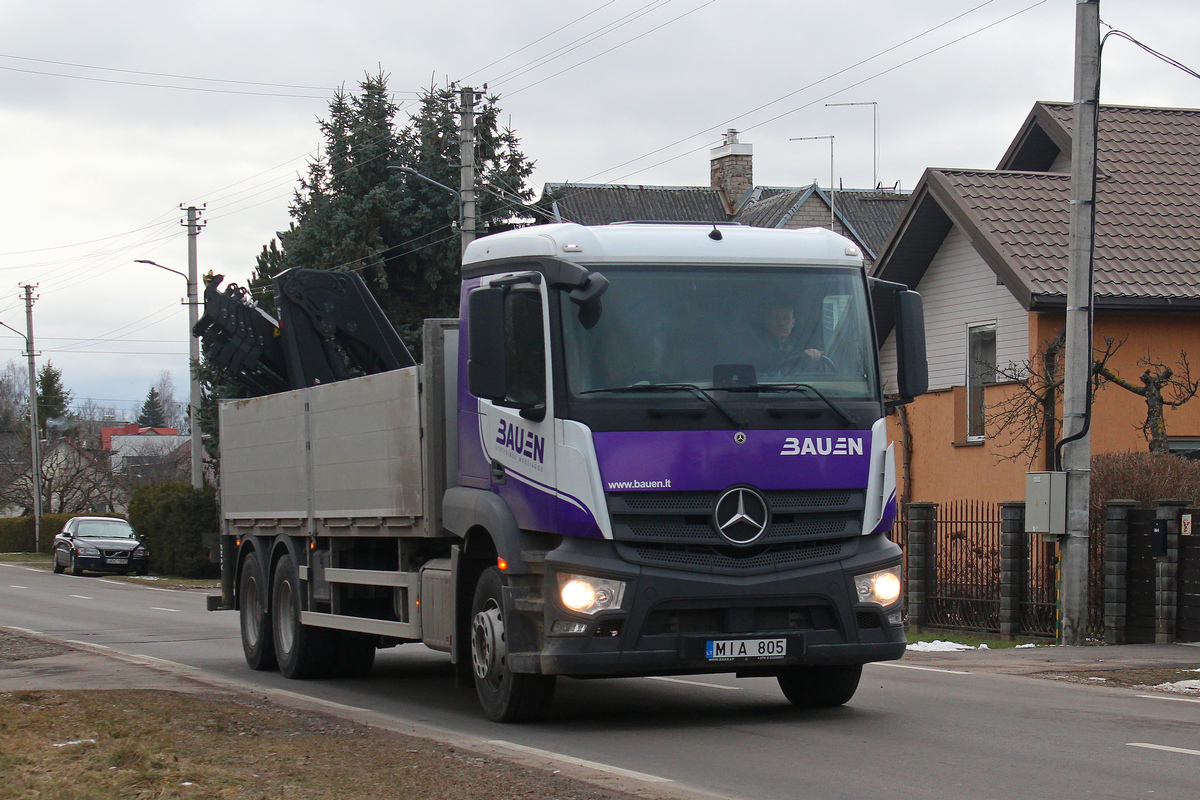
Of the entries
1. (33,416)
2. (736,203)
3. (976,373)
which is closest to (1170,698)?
(976,373)

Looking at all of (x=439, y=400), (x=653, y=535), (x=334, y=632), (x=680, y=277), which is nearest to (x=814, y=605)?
(x=653, y=535)

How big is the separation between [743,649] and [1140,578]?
832cm

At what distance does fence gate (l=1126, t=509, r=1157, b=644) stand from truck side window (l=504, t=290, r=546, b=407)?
8.97m

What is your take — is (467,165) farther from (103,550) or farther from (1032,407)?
(103,550)

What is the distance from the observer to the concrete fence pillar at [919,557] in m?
19.5

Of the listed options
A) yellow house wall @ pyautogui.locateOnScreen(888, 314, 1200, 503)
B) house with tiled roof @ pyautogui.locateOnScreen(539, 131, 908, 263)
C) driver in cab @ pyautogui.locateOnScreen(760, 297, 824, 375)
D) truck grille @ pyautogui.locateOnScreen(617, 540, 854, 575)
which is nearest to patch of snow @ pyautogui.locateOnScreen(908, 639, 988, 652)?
yellow house wall @ pyautogui.locateOnScreen(888, 314, 1200, 503)

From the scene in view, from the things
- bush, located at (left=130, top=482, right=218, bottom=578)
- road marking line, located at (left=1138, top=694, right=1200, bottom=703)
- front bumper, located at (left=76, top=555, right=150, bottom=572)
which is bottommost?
front bumper, located at (left=76, top=555, right=150, bottom=572)

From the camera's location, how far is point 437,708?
1182 centimetres

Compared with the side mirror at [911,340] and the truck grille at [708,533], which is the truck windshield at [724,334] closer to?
the side mirror at [911,340]

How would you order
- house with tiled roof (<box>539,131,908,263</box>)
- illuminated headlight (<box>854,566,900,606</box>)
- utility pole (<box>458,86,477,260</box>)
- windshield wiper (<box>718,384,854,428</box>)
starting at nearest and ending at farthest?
1. windshield wiper (<box>718,384,854,428</box>)
2. illuminated headlight (<box>854,566,900,606</box>)
3. utility pole (<box>458,86,477,260</box>)
4. house with tiled roof (<box>539,131,908,263</box>)

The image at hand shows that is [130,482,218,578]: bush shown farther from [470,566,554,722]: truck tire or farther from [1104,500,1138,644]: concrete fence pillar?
[470,566,554,722]: truck tire

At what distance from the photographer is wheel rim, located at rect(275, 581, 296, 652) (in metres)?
14.4

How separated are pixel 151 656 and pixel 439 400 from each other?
24.8 feet

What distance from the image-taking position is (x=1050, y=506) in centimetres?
1650
